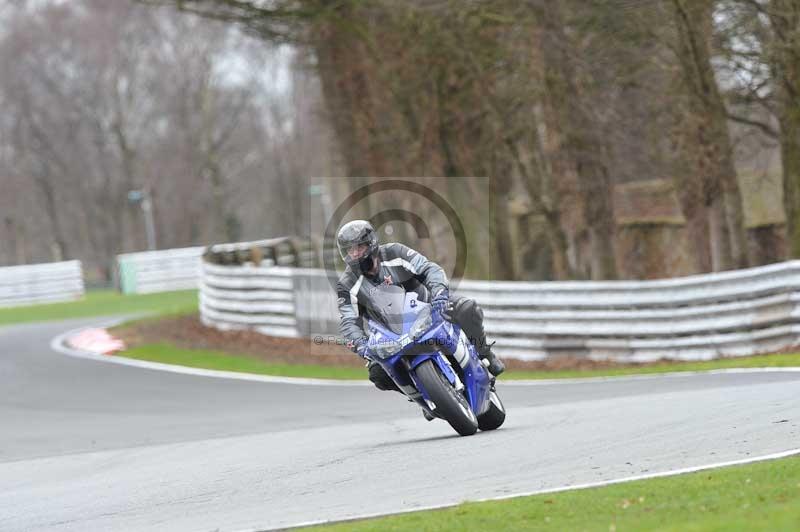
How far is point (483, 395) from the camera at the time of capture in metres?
10.7

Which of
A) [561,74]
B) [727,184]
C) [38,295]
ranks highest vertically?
[561,74]

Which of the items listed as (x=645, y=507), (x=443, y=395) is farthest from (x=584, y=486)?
(x=443, y=395)

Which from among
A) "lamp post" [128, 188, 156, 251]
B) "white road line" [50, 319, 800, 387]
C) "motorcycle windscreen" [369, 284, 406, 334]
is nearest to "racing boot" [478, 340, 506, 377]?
"motorcycle windscreen" [369, 284, 406, 334]

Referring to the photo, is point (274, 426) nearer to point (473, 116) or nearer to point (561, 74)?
point (561, 74)

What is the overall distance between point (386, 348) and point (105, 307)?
28593 mm

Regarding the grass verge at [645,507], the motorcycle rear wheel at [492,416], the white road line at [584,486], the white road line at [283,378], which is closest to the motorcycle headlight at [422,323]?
the motorcycle rear wheel at [492,416]

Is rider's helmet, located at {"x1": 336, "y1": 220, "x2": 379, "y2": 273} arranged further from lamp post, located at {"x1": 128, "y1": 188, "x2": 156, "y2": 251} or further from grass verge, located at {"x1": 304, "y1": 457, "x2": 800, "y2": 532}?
lamp post, located at {"x1": 128, "y1": 188, "x2": 156, "y2": 251}

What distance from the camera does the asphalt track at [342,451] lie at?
26.3ft

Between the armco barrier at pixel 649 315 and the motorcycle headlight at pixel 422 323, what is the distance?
8553 millimetres

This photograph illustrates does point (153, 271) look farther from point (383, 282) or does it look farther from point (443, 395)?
point (443, 395)

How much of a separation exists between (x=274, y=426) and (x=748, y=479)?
814 cm

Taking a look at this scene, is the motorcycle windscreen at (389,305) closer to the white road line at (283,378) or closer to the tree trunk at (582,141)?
the white road line at (283,378)

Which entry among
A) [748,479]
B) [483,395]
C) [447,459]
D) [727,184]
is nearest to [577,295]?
[727,184]

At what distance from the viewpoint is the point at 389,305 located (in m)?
10.2
